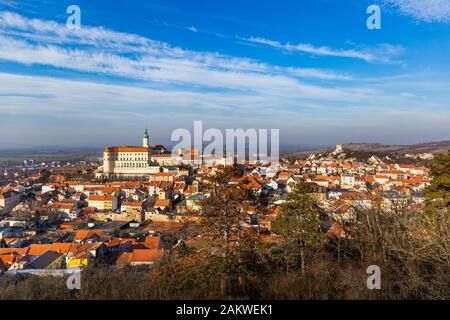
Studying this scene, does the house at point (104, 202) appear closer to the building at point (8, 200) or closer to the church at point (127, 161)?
the building at point (8, 200)

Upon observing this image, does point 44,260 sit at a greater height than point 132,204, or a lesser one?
greater

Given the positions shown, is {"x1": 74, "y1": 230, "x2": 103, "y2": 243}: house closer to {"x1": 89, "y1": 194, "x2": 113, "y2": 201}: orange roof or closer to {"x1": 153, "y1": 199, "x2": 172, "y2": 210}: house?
{"x1": 153, "y1": 199, "x2": 172, "y2": 210}: house

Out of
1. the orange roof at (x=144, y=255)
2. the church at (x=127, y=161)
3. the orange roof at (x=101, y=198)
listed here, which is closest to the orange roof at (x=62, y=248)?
the orange roof at (x=144, y=255)

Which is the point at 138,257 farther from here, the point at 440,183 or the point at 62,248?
the point at 440,183

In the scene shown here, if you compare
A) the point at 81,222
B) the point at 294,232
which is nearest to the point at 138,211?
the point at 81,222

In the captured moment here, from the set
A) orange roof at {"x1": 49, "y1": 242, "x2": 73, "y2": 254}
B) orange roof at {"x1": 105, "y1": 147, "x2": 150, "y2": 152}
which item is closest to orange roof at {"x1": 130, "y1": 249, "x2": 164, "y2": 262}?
orange roof at {"x1": 49, "y1": 242, "x2": 73, "y2": 254}

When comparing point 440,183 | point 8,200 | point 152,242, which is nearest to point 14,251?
point 152,242

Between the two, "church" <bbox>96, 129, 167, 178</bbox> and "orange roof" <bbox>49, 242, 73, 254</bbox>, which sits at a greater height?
"church" <bbox>96, 129, 167, 178</bbox>
